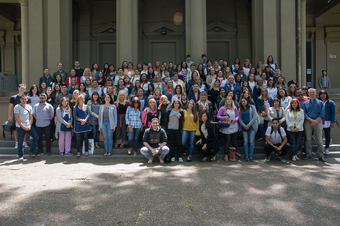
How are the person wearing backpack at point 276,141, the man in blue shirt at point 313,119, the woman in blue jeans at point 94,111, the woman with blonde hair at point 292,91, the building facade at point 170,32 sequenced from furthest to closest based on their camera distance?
the building facade at point 170,32 → the woman with blonde hair at point 292,91 → the woman in blue jeans at point 94,111 → the man in blue shirt at point 313,119 → the person wearing backpack at point 276,141

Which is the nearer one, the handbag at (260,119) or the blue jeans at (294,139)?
the blue jeans at (294,139)

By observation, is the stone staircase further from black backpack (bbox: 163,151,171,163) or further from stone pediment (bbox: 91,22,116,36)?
stone pediment (bbox: 91,22,116,36)

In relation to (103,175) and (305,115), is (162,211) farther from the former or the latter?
(305,115)

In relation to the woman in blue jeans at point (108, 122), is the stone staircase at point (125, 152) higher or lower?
lower

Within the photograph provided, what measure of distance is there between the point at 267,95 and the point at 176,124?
3482 millimetres

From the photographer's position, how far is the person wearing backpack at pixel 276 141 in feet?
23.8

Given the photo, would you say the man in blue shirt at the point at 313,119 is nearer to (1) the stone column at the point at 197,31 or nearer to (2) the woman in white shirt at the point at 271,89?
(2) the woman in white shirt at the point at 271,89

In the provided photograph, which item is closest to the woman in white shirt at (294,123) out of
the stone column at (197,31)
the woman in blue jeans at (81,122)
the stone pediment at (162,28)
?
the stone column at (197,31)

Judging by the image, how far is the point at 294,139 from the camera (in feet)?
24.5

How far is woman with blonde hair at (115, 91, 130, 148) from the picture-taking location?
27.3 feet

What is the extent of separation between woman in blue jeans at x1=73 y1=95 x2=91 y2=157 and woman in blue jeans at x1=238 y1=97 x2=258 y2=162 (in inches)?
194

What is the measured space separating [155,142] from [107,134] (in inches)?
71.7

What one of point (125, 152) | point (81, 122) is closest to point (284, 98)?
point (125, 152)

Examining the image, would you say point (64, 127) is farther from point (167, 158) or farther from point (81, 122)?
point (167, 158)
